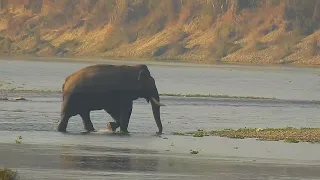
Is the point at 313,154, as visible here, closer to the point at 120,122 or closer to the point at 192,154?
the point at 192,154

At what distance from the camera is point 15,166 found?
34375mm

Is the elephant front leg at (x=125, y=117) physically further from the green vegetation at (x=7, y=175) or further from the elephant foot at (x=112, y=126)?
the green vegetation at (x=7, y=175)

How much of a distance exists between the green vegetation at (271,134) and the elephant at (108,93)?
245 cm

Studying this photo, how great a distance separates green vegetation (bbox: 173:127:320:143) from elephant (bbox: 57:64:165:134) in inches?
96.5

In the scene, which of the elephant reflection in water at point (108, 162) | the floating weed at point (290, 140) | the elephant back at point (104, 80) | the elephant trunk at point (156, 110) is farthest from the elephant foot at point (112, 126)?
the elephant reflection in water at point (108, 162)

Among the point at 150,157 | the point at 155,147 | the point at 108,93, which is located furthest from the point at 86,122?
the point at 150,157

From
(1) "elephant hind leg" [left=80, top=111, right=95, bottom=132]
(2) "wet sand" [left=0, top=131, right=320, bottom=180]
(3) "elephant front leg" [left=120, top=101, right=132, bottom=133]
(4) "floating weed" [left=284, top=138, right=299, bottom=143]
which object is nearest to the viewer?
(2) "wet sand" [left=0, top=131, right=320, bottom=180]

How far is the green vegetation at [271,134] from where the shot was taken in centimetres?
4734

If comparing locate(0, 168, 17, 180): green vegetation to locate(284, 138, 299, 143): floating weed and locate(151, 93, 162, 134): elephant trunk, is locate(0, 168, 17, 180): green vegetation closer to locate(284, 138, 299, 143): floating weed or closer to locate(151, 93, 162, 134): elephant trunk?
locate(284, 138, 299, 143): floating weed

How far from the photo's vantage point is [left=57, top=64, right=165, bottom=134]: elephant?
49812 millimetres

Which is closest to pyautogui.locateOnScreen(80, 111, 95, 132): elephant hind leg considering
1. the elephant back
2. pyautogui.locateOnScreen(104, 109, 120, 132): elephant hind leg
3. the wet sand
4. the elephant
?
the elephant

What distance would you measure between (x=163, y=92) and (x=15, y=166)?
184 feet

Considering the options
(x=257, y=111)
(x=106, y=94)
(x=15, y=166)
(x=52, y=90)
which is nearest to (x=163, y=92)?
(x=52, y=90)

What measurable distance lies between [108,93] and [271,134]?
7263 millimetres
